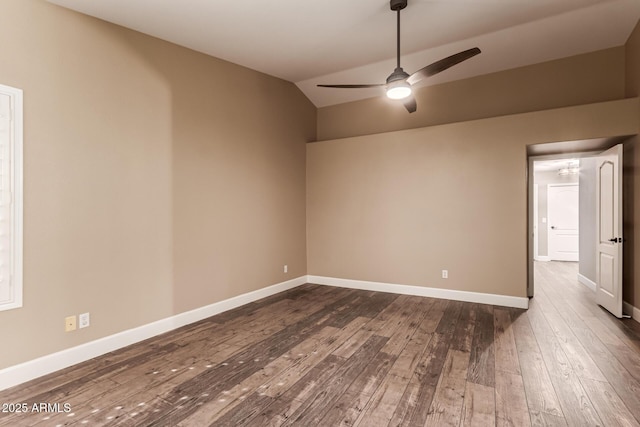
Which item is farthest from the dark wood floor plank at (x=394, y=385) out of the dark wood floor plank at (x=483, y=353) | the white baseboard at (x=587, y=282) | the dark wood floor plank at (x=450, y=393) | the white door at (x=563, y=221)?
the white door at (x=563, y=221)

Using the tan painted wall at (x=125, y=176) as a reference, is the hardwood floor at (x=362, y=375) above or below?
below

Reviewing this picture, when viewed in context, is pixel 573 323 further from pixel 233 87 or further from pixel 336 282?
pixel 233 87

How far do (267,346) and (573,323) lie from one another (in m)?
3.52

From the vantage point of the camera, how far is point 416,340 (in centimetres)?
331

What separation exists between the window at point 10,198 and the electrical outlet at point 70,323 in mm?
377

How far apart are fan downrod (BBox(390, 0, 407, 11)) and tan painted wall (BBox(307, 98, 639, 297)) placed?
2.09 m

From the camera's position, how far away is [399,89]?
308 cm

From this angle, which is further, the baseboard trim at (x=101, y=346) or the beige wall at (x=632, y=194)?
the beige wall at (x=632, y=194)

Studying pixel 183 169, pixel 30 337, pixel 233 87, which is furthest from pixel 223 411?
pixel 233 87

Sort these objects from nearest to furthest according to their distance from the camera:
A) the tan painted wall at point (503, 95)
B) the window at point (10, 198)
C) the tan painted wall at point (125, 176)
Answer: the window at point (10, 198)
the tan painted wall at point (125, 176)
the tan painted wall at point (503, 95)

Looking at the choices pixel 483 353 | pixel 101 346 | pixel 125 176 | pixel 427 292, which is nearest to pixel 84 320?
pixel 101 346

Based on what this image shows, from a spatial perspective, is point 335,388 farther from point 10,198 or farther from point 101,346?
point 10,198

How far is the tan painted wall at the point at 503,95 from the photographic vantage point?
13.8ft

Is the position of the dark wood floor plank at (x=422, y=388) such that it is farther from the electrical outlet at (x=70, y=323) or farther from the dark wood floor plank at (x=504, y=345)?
the electrical outlet at (x=70, y=323)
